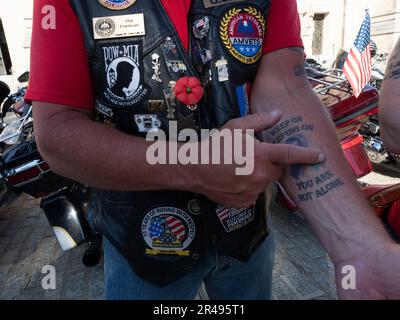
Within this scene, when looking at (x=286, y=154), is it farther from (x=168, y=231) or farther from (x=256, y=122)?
(x=168, y=231)

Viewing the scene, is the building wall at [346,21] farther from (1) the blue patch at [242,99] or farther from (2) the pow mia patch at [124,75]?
(2) the pow mia patch at [124,75]

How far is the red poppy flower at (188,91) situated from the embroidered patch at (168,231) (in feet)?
1.20

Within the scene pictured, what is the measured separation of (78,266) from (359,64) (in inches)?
131

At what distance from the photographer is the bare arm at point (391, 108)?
3.98ft

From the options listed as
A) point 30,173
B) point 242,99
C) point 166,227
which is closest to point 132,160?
point 166,227

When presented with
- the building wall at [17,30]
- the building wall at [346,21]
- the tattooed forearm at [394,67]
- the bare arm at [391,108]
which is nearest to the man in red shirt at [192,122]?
the bare arm at [391,108]

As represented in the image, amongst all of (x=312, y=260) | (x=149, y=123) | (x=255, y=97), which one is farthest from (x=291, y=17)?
(x=312, y=260)

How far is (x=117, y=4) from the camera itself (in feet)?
3.42

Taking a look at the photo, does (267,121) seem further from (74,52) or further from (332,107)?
(332,107)

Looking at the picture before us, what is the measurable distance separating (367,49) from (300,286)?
2680 millimetres

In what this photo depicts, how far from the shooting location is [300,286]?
108 inches

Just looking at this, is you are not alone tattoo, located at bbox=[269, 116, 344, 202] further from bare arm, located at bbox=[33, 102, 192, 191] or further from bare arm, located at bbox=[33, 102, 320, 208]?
bare arm, located at bbox=[33, 102, 192, 191]

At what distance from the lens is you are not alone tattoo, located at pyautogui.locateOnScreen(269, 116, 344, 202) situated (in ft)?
3.66

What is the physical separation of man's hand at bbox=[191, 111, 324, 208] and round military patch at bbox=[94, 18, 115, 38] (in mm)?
443
